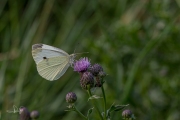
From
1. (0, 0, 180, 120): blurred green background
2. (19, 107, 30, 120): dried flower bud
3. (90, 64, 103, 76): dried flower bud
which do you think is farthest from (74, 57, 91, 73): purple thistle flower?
(0, 0, 180, 120): blurred green background

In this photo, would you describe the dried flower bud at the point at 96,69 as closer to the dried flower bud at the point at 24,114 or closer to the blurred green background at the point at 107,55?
the dried flower bud at the point at 24,114

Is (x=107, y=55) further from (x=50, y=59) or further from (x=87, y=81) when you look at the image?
(x=87, y=81)

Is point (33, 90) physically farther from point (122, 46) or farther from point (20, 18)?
point (20, 18)

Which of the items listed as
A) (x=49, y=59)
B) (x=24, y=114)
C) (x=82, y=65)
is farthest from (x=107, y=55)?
(x=24, y=114)

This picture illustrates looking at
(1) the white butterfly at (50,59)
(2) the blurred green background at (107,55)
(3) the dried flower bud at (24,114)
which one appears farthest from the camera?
(2) the blurred green background at (107,55)

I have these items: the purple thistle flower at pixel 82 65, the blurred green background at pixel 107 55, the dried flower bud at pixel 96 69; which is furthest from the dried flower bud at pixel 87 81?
the blurred green background at pixel 107 55

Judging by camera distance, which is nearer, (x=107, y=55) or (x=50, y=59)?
(x=50, y=59)
